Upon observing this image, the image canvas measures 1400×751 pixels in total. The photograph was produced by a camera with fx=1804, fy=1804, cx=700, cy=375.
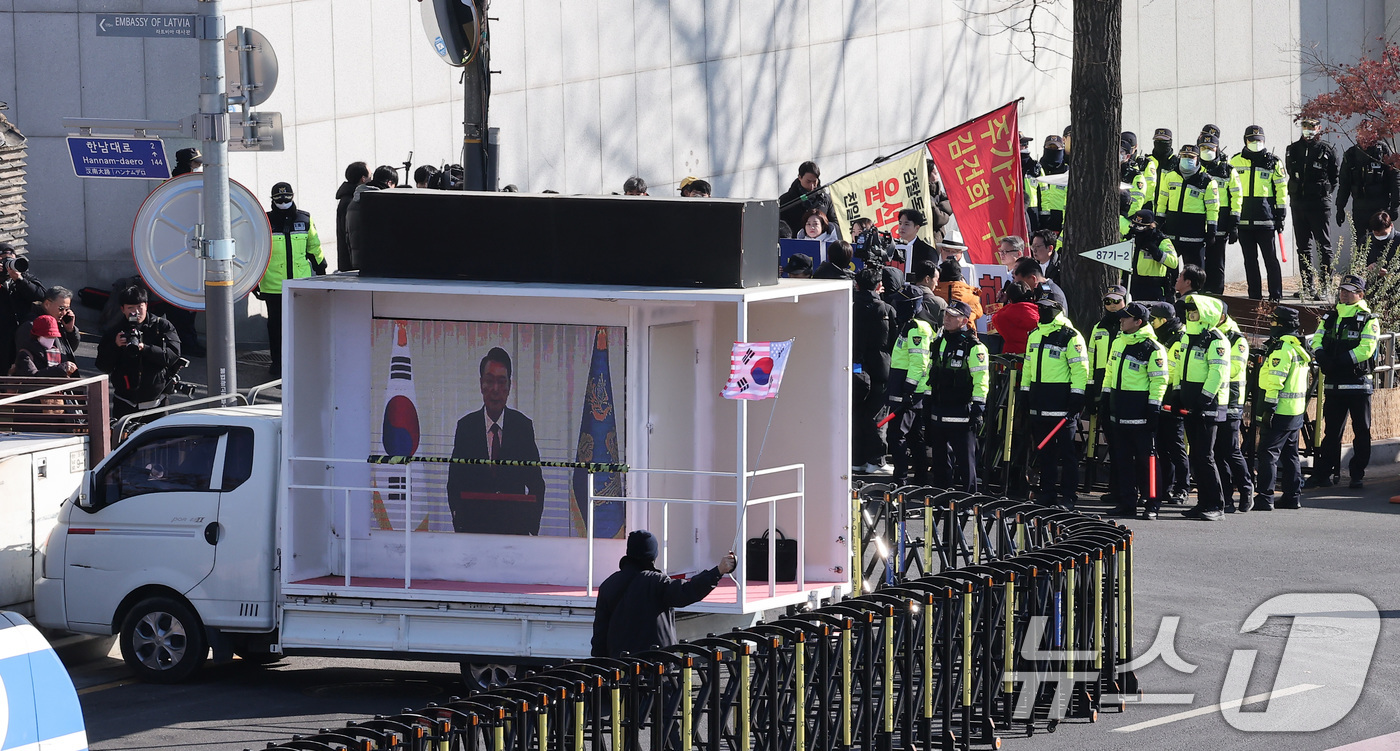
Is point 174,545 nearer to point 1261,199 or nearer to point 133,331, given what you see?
point 133,331

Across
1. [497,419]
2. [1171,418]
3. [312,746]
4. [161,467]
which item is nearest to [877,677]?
[497,419]

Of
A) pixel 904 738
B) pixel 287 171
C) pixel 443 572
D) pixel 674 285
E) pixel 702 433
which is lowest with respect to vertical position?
pixel 904 738

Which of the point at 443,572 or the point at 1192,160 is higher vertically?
the point at 1192,160

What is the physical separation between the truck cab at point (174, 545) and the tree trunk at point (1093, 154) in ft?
35.2

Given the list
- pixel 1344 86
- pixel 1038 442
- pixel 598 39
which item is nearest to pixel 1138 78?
pixel 1344 86

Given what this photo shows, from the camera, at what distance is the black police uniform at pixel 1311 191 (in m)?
24.5

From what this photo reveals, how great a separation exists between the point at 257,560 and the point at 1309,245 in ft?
57.5

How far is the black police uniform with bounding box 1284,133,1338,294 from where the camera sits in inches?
963

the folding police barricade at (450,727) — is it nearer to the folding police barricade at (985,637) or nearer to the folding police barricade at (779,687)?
the folding police barricade at (779,687)

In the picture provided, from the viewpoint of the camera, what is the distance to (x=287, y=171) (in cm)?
1967

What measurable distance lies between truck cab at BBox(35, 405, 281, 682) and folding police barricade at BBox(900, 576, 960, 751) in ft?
14.1

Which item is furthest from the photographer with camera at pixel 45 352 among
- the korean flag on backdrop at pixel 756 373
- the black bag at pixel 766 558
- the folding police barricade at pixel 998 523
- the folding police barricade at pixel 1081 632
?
the folding police barricade at pixel 1081 632

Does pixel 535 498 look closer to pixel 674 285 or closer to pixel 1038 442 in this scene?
pixel 674 285

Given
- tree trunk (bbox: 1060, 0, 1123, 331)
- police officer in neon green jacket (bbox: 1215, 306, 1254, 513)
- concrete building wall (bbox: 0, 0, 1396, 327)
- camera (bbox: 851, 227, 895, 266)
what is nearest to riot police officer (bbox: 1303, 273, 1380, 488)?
police officer in neon green jacket (bbox: 1215, 306, 1254, 513)
